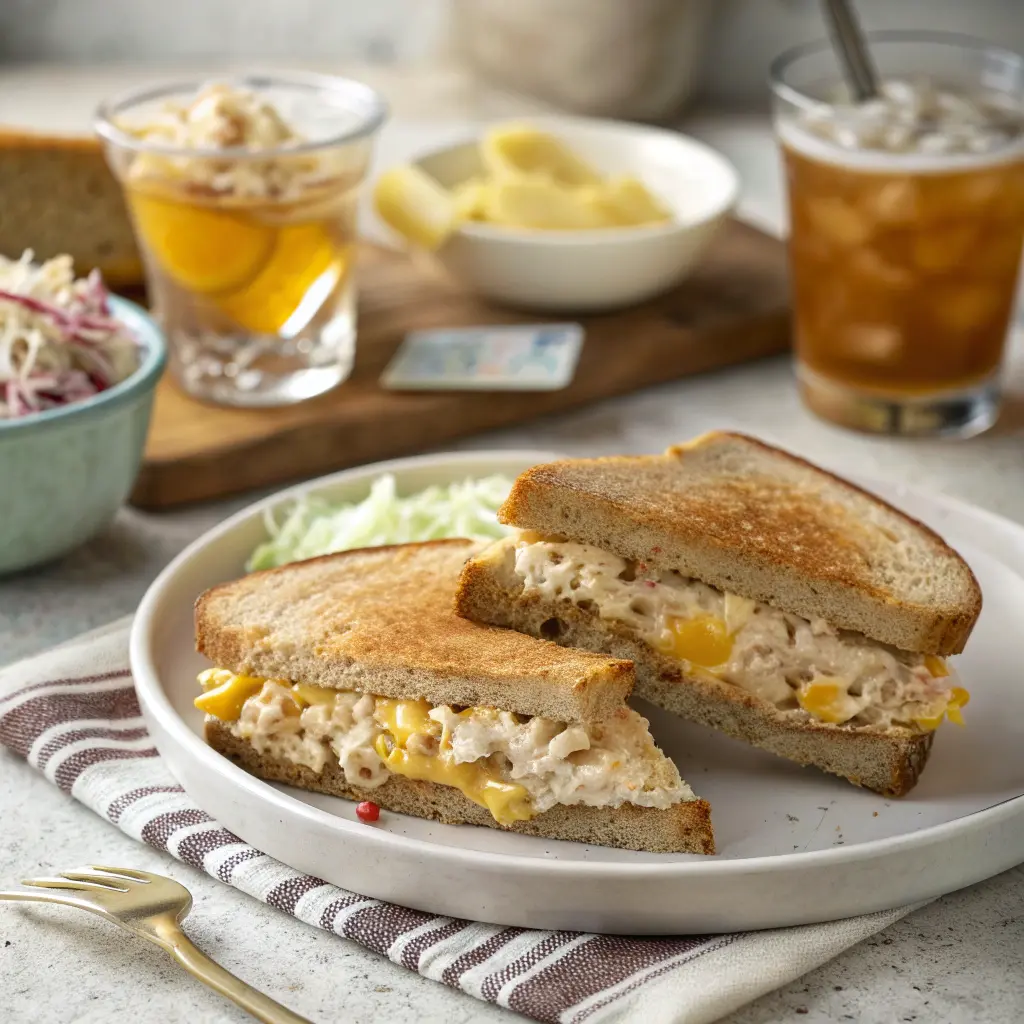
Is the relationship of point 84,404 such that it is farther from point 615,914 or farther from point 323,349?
point 615,914

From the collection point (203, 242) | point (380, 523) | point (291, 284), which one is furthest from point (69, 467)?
point (291, 284)

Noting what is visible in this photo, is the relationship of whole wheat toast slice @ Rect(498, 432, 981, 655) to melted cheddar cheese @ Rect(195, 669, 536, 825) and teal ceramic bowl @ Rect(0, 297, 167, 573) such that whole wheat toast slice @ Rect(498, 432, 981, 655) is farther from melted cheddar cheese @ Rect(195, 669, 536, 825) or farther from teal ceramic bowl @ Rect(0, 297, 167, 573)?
teal ceramic bowl @ Rect(0, 297, 167, 573)

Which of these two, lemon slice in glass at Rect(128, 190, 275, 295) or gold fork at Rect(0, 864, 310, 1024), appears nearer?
gold fork at Rect(0, 864, 310, 1024)

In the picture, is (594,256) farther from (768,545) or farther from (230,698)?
(230,698)

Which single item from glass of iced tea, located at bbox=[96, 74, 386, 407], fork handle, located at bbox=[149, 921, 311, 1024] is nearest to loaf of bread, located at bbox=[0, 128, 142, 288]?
glass of iced tea, located at bbox=[96, 74, 386, 407]

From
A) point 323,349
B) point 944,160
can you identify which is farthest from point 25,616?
point 944,160

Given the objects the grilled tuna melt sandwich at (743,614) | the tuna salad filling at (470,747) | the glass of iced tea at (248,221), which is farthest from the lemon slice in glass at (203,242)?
the tuna salad filling at (470,747)
